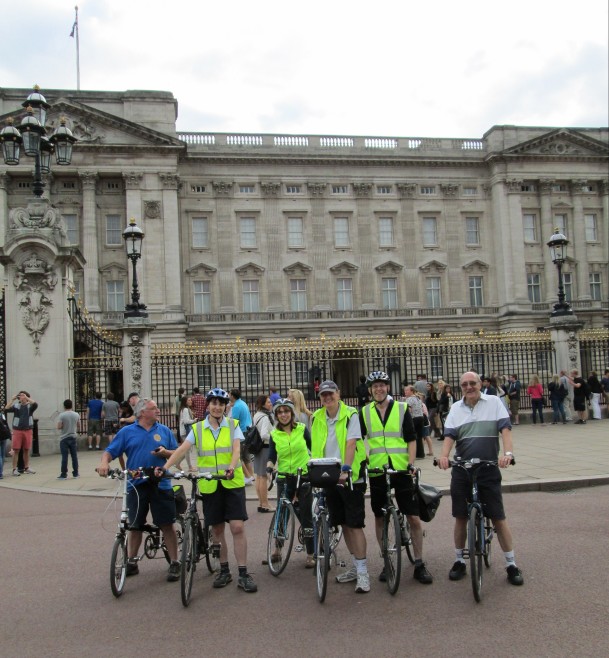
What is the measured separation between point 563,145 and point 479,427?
2078 inches

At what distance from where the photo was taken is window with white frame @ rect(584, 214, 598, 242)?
54.3 m

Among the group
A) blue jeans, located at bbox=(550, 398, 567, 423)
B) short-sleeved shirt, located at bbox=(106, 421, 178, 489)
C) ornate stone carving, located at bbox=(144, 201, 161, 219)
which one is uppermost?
ornate stone carving, located at bbox=(144, 201, 161, 219)

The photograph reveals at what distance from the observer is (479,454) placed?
6551mm

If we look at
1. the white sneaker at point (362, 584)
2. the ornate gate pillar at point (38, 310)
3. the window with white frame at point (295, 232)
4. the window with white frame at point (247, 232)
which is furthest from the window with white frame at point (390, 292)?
the white sneaker at point (362, 584)

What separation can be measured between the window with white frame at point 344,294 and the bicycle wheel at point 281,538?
145ft

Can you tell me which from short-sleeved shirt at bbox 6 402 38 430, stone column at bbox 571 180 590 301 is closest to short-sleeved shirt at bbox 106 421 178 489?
short-sleeved shirt at bbox 6 402 38 430

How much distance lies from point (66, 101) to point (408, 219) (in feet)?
83.3

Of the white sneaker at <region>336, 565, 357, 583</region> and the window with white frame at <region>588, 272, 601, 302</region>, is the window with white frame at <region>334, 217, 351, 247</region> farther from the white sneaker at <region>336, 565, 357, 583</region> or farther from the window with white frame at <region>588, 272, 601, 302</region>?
the white sneaker at <region>336, 565, 357, 583</region>

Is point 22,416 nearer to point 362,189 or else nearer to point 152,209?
point 152,209

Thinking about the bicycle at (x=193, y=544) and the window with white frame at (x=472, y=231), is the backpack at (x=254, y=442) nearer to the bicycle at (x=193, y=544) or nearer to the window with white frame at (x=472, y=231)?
the bicycle at (x=193, y=544)

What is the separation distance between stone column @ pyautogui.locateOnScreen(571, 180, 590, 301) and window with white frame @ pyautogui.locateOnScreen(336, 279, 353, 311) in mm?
17740

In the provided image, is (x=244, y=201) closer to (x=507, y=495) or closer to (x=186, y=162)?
(x=186, y=162)

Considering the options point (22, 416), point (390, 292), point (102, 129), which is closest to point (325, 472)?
point (22, 416)

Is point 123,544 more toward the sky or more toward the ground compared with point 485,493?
more toward the ground
